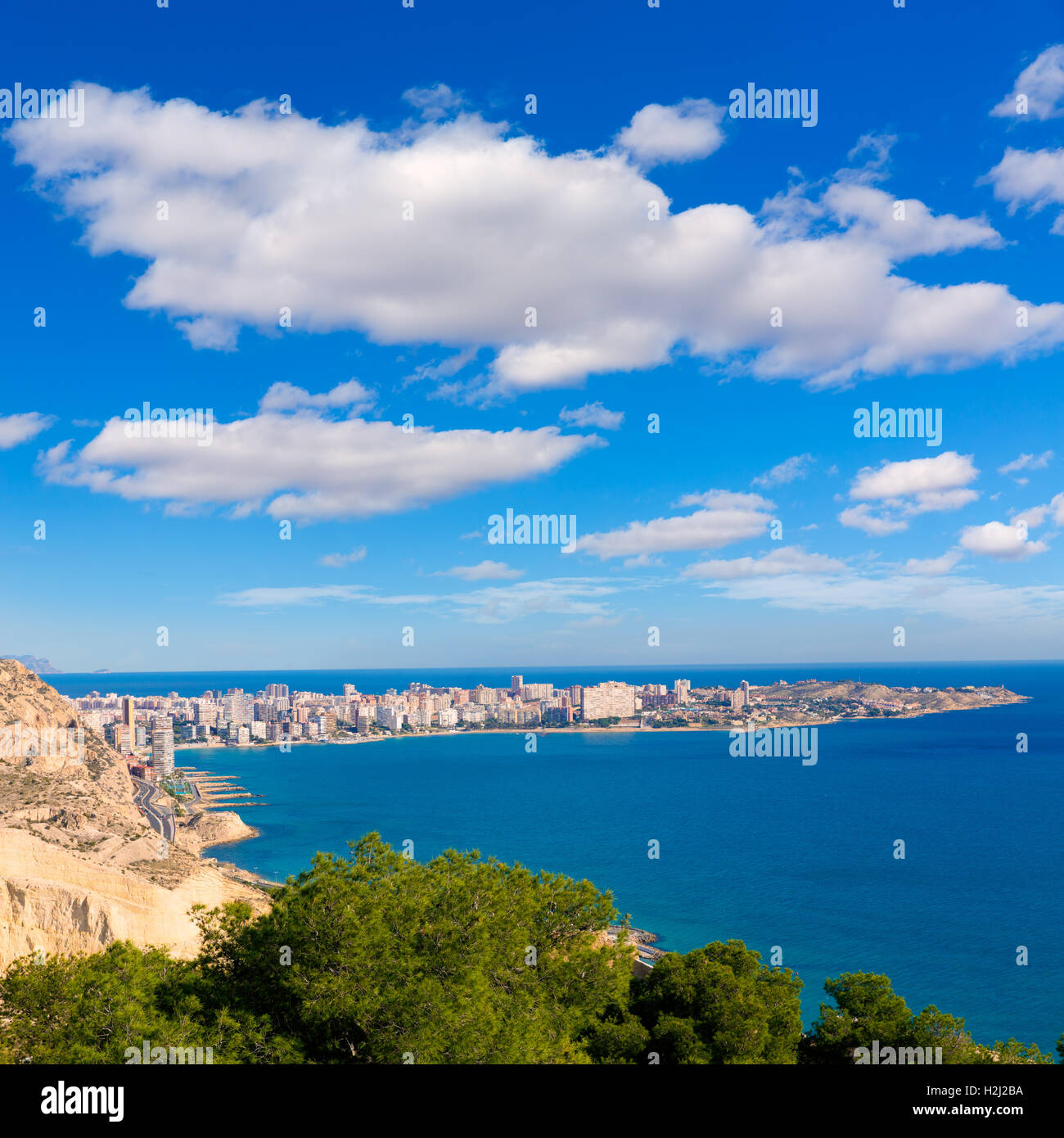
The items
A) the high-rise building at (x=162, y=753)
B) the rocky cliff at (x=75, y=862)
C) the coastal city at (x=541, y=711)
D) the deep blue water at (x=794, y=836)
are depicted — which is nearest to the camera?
the rocky cliff at (x=75, y=862)

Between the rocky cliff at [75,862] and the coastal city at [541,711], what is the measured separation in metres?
77.3

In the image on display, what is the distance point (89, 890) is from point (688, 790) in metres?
64.2

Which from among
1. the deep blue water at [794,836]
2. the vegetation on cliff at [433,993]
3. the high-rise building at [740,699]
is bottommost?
the high-rise building at [740,699]

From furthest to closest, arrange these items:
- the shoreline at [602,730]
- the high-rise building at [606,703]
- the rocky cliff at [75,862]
→ 1. the high-rise building at [606,703]
2. the shoreline at [602,730]
3. the rocky cliff at [75,862]

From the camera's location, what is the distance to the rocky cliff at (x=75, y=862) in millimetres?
25922

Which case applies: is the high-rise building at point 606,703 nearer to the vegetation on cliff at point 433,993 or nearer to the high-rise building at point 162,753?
the high-rise building at point 162,753

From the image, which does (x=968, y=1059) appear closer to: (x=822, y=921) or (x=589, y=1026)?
(x=589, y=1026)

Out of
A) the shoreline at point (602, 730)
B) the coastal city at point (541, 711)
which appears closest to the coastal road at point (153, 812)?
the shoreline at point (602, 730)

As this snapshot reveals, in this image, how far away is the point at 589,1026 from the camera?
14375 mm

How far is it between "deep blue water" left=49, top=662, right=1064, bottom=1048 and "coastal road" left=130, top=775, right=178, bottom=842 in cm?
487

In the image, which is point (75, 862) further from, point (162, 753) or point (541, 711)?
point (541, 711)

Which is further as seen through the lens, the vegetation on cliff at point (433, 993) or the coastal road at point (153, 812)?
the coastal road at point (153, 812)

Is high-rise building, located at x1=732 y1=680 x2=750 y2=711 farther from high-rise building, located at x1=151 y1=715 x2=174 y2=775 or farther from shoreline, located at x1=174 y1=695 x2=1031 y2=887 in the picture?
high-rise building, located at x1=151 y1=715 x2=174 y2=775
